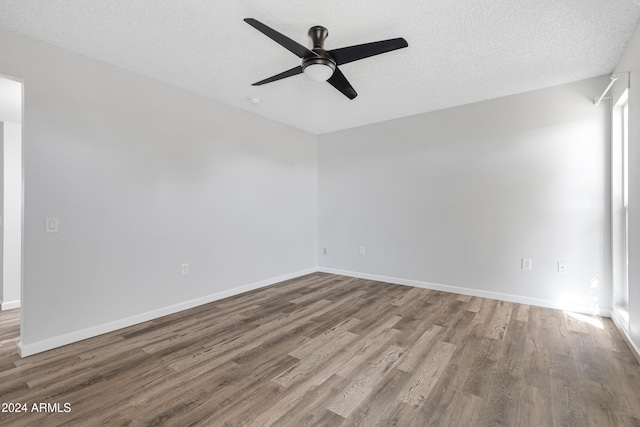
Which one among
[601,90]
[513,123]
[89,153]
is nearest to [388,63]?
[513,123]

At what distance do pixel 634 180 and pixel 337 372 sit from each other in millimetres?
2704

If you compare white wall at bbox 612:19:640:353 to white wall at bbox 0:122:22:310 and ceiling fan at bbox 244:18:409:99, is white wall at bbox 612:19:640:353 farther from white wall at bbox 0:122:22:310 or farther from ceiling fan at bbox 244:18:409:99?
white wall at bbox 0:122:22:310

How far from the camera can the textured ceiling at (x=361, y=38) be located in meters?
1.89

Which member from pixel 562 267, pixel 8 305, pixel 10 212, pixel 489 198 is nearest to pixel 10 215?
pixel 10 212

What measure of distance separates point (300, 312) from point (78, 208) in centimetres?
229

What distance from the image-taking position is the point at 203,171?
3352mm

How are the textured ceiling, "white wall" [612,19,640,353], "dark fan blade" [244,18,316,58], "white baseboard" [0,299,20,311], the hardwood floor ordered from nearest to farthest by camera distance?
the hardwood floor → "dark fan blade" [244,18,316,58] → the textured ceiling → "white wall" [612,19,640,353] → "white baseboard" [0,299,20,311]

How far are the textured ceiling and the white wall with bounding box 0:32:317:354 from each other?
30 cm

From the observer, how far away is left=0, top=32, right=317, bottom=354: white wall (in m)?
2.24

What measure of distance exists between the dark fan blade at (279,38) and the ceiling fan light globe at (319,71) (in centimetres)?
8

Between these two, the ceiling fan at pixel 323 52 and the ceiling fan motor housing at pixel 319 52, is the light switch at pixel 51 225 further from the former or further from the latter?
the ceiling fan motor housing at pixel 319 52

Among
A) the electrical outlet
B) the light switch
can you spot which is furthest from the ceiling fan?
the electrical outlet

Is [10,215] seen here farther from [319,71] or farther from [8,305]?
[319,71]

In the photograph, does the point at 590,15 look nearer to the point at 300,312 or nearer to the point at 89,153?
the point at 300,312
